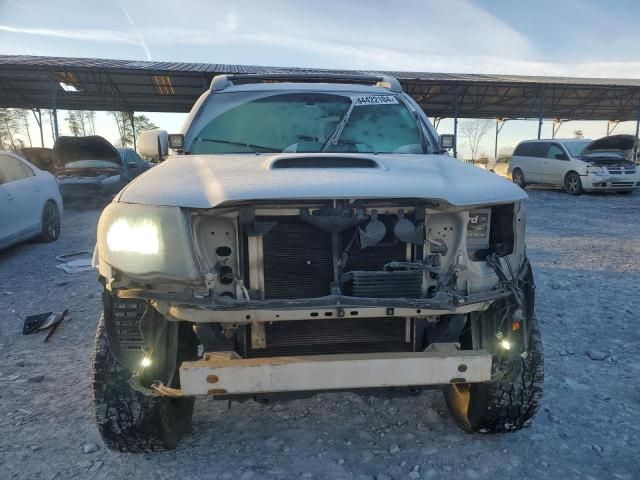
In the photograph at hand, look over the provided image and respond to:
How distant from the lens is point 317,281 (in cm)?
214

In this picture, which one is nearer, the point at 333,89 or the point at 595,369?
the point at 595,369

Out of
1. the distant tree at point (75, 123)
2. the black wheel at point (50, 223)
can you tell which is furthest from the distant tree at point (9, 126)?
the black wheel at point (50, 223)

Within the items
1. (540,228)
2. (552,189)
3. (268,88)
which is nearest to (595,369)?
(268,88)

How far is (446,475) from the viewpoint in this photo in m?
2.26

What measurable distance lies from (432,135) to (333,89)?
2.83ft

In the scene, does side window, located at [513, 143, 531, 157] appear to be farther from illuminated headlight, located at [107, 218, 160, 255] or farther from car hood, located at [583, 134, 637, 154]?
illuminated headlight, located at [107, 218, 160, 255]

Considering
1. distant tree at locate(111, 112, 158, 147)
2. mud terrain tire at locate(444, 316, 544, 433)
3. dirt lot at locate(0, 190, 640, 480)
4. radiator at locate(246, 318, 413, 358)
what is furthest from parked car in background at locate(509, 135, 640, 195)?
distant tree at locate(111, 112, 158, 147)

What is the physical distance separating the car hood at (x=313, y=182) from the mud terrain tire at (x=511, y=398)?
0.79m

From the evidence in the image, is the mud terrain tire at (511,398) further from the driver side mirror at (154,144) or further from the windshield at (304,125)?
the driver side mirror at (154,144)

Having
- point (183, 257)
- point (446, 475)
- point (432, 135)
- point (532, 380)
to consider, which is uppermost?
point (432, 135)

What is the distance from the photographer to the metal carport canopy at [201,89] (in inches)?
653

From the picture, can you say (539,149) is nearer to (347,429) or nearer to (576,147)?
(576,147)

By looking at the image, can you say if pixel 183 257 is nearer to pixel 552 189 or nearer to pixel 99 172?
pixel 99 172

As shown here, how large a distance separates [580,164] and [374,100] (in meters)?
12.6
